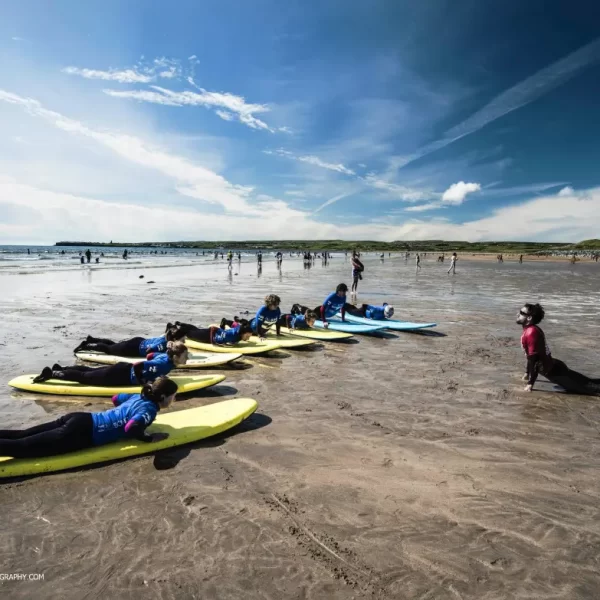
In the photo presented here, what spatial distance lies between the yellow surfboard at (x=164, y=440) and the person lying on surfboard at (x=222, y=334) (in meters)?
3.44

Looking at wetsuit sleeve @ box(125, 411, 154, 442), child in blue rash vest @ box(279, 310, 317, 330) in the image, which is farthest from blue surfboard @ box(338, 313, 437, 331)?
wetsuit sleeve @ box(125, 411, 154, 442)

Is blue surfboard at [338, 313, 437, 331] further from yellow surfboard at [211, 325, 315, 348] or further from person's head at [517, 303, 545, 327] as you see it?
person's head at [517, 303, 545, 327]

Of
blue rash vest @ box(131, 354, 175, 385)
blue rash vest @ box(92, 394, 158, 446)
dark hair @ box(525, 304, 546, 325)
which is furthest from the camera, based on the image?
dark hair @ box(525, 304, 546, 325)

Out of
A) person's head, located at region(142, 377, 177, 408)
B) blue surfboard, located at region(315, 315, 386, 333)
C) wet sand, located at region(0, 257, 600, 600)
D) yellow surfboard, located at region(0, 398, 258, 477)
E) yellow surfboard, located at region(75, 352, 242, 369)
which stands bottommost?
wet sand, located at region(0, 257, 600, 600)

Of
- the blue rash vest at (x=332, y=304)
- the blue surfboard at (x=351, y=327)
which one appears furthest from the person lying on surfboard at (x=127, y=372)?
the blue rash vest at (x=332, y=304)

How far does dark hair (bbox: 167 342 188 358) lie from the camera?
19.5 feet

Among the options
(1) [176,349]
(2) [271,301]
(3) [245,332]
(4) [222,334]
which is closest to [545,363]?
(2) [271,301]

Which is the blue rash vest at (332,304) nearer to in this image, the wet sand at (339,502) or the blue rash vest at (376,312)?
the blue rash vest at (376,312)

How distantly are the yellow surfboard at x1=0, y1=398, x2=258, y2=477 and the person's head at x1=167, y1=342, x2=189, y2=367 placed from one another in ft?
2.45

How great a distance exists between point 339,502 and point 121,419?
8.83 ft

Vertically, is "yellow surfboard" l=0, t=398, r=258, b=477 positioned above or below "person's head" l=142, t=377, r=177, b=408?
below

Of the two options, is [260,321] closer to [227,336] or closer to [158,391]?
[227,336]

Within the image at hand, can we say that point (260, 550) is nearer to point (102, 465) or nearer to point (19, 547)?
point (19, 547)

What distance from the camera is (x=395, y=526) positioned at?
355 cm
